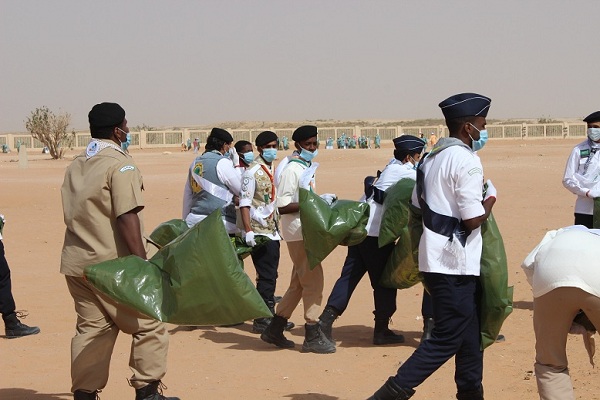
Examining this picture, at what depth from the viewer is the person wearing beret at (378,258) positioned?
8148mm

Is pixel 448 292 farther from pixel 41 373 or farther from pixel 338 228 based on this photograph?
pixel 41 373

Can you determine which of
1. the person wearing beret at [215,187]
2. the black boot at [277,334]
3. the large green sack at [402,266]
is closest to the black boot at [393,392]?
the large green sack at [402,266]

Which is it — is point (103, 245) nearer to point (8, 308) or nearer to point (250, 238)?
point (250, 238)

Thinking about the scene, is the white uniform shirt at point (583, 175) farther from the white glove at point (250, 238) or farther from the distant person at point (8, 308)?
the distant person at point (8, 308)

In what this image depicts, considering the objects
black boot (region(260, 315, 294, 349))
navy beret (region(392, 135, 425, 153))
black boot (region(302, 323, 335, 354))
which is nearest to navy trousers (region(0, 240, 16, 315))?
→ black boot (region(260, 315, 294, 349))

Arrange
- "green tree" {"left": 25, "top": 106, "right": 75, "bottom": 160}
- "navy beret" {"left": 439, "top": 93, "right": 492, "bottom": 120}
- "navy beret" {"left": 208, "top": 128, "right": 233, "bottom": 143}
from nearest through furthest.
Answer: "navy beret" {"left": 439, "top": 93, "right": 492, "bottom": 120} → "navy beret" {"left": 208, "top": 128, "right": 233, "bottom": 143} → "green tree" {"left": 25, "top": 106, "right": 75, "bottom": 160}

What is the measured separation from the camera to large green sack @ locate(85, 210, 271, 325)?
5469 millimetres

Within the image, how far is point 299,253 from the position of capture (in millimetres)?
8156

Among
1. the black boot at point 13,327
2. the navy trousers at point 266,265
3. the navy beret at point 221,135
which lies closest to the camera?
the black boot at point 13,327

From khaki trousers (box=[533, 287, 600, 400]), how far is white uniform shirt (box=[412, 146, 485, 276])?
2.41 ft

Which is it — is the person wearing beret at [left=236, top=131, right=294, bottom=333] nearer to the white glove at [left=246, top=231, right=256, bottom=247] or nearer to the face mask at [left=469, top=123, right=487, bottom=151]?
the white glove at [left=246, top=231, right=256, bottom=247]

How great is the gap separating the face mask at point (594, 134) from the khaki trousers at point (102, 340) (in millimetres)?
5274

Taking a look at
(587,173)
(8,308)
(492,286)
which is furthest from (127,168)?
(587,173)

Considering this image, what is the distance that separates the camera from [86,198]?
5.76 m
